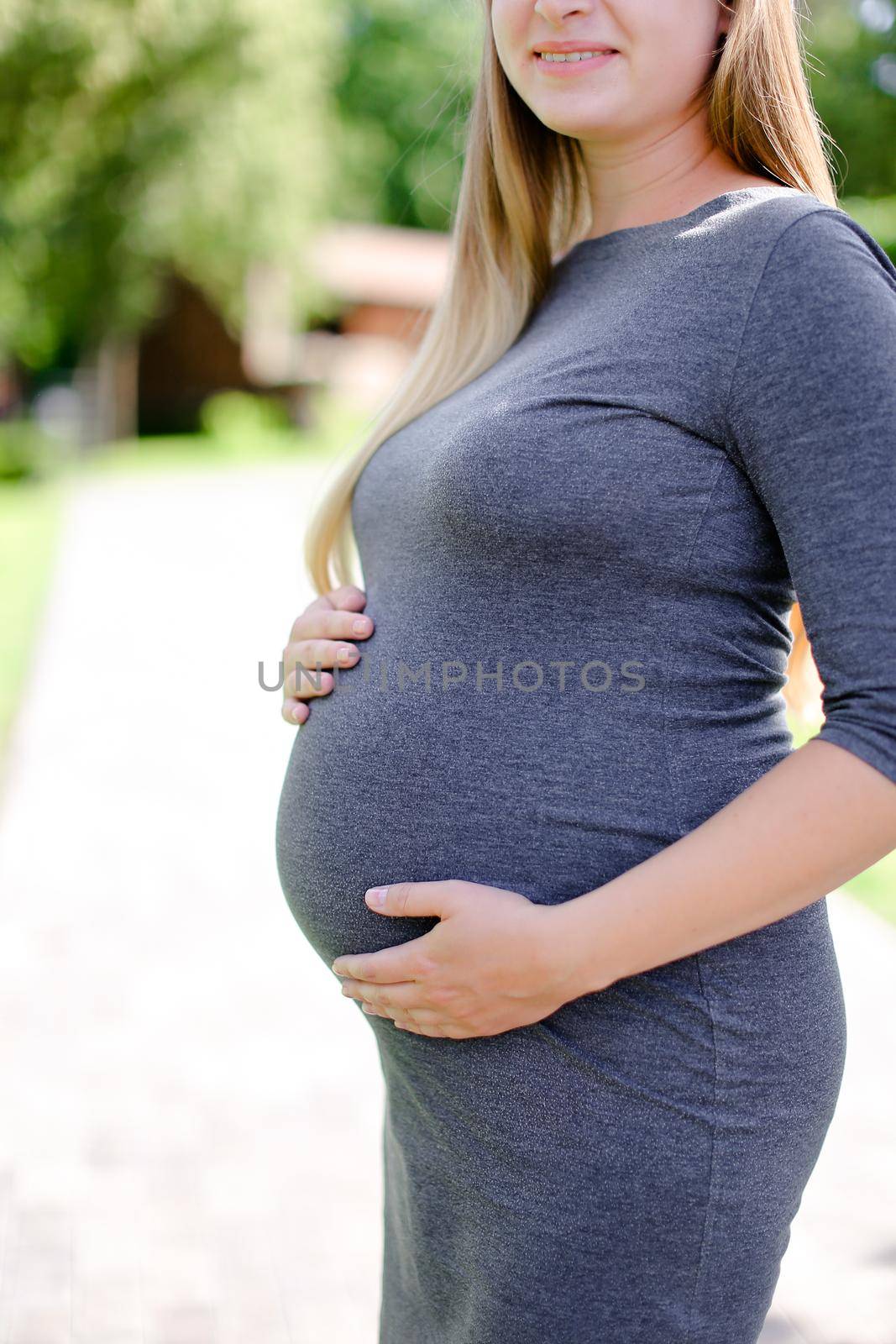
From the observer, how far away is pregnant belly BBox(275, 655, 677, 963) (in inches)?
47.8

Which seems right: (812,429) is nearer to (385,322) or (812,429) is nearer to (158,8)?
(158,8)

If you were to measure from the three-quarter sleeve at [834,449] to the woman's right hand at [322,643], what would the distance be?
0.57 metres

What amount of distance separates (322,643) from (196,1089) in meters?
2.12

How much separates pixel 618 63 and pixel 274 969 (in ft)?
10.6

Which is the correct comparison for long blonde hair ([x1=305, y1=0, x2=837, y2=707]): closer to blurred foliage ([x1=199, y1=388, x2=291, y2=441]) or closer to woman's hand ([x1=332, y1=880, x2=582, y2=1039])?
woman's hand ([x1=332, y1=880, x2=582, y2=1039])

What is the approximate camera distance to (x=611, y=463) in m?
1.18

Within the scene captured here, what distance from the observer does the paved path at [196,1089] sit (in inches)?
98.8

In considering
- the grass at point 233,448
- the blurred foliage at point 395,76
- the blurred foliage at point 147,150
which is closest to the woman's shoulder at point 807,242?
the blurred foliage at point 147,150

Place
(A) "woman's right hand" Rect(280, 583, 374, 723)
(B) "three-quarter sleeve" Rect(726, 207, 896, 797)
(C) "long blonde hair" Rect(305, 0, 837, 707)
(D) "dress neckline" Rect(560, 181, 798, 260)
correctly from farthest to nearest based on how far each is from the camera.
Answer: (C) "long blonde hair" Rect(305, 0, 837, 707)
(A) "woman's right hand" Rect(280, 583, 374, 723)
(D) "dress neckline" Rect(560, 181, 798, 260)
(B) "three-quarter sleeve" Rect(726, 207, 896, 797)

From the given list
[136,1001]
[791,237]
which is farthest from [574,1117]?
[136,1001]

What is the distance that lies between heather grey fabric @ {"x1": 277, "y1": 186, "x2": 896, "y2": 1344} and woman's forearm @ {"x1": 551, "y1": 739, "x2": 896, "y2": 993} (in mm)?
47

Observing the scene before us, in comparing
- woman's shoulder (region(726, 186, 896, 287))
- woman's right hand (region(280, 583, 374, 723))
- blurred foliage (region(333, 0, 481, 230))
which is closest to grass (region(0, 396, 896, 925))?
woman's right hand (region(280, 583, 374, 723))

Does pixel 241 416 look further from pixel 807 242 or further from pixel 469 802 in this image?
pixel 807 242

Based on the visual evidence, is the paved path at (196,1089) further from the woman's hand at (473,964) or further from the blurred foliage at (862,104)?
the blurred foliage at (862,104)
